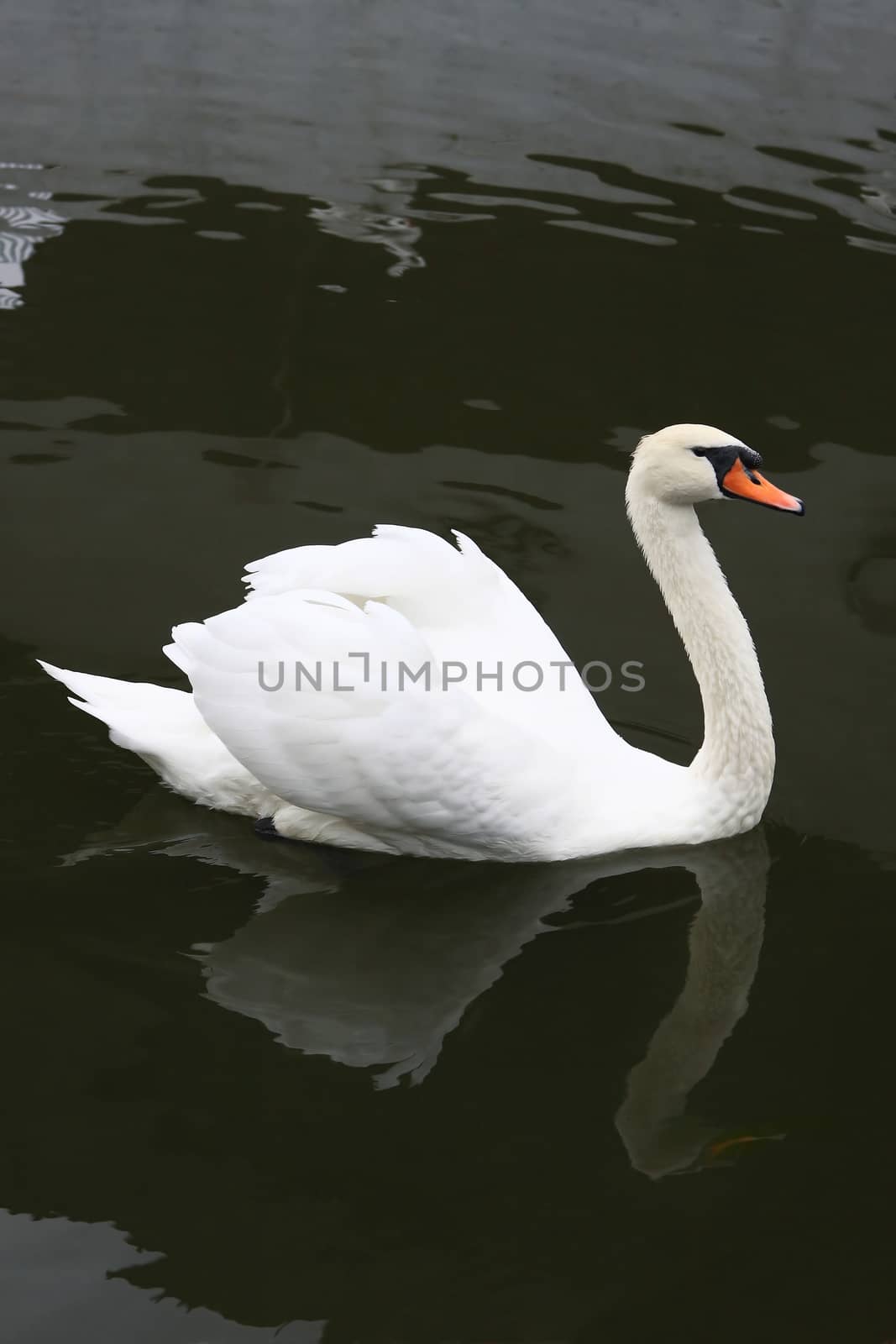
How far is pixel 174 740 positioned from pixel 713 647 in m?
1.79

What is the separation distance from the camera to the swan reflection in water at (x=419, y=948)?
14.6 feet

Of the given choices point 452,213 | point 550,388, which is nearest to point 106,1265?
point 550,388

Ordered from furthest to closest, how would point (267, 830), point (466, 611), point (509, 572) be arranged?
point (509, 572) → point (466, 611) → point (267, 830)

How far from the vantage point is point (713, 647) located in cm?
547

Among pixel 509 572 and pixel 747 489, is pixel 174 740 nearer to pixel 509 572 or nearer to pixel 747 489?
pixel 509 572

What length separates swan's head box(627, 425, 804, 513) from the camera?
5203 mm

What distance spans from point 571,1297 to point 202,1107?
1.06 m

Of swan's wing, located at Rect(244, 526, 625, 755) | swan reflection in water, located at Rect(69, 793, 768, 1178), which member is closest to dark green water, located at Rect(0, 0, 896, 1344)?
swan reflection in water, located at Rect(69, 793, 768, 1178)

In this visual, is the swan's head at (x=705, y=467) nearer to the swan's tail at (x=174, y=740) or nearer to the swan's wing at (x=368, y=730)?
the swan's wing at (x=368, y=730)

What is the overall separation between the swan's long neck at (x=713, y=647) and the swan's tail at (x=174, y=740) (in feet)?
4.75

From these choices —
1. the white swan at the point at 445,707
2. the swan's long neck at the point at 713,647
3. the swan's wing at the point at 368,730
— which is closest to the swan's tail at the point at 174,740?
the white swan at the point at 445,707

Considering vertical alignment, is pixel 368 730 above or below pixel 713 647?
below

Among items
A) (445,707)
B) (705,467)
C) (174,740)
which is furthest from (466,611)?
(174,740)

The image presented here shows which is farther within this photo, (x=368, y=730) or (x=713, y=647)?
(x=713, y=647)
